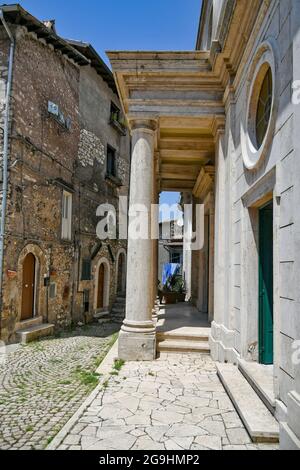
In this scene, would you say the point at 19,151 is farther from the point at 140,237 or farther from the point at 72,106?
the point at 140,237

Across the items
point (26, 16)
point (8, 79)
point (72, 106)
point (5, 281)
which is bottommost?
point (5, 281)

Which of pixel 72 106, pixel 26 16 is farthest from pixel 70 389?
pixel 72 106

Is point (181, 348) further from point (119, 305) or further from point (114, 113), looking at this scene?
point (114, 113)

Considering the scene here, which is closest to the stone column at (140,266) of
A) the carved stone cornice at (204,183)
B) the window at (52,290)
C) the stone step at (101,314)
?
the carved stone cornice at (204,183)

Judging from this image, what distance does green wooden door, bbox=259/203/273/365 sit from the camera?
167 inches

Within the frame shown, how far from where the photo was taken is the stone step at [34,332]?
26.2ft

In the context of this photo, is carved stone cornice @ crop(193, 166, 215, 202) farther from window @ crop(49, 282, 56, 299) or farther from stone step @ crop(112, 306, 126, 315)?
stone step @ crop(112, 306, 126, 315)

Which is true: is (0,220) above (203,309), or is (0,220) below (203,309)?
above

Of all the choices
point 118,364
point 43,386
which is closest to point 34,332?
point 43,386

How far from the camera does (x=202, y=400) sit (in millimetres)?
3967

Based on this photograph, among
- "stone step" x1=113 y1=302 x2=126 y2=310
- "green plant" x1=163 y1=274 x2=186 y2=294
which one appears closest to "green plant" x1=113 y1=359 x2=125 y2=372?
"green plant" x1=163 y1=274 x2=186 y2=294

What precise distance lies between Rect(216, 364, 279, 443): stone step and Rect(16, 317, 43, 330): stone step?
5649 mm

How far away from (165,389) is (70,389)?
1386mm

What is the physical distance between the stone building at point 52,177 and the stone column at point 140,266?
3.65m
